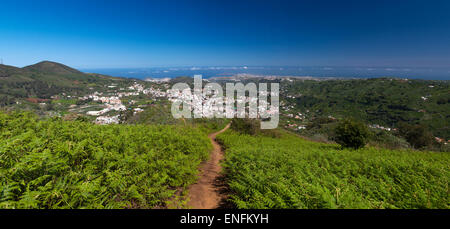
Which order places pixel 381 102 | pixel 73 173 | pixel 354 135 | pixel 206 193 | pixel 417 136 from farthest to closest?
pixel 381 102 < pixel 417 136 < pixel 354 135 < pixel 206 193 < pixel 73 173

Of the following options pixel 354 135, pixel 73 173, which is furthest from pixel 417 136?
pixel 73 173

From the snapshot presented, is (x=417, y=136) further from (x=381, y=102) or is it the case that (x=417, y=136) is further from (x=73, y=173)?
(x=381, y=102)

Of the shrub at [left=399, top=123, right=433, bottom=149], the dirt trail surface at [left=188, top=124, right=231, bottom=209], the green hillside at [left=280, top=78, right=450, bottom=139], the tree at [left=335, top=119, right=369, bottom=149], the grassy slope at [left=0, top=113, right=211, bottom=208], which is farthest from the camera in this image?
the green hillside at [left=280, top=78, right=450, bottom=139]

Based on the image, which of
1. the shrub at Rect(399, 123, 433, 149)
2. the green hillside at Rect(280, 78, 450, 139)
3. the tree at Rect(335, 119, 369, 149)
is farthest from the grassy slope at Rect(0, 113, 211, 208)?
the green hillside at Rect(280, 78, 450, 139)

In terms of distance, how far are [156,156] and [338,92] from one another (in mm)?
145846

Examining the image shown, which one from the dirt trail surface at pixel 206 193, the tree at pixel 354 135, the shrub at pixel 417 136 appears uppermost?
the dirt trail surface at pixel 206 193

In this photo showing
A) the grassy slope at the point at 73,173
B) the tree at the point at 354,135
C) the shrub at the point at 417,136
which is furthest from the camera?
the shrub at the point at 417,136

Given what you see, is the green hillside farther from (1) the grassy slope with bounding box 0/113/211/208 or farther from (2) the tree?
(1) the grassy slope with bounding box 0/113/211/208

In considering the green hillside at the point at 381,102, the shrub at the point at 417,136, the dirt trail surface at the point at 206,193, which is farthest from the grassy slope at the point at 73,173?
the green hillside at the point at 381,102

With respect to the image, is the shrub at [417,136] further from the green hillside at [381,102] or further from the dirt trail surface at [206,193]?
the dirt trail surface at [206,193]
